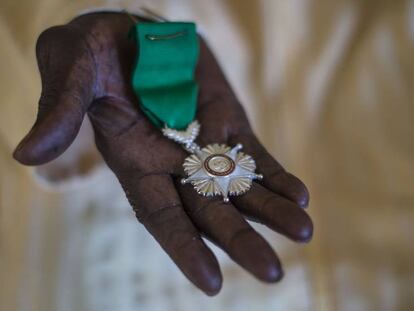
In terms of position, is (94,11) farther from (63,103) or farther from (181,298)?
(181,298)

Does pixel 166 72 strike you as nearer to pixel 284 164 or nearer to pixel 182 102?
pixel 182 102

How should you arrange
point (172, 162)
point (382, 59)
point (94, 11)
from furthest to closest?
1. point (382, 59)
2. point (94, 11)
3. point (172, 162)

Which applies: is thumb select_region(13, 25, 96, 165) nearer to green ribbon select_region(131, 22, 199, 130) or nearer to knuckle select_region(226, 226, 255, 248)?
green ribbon select_region(131, 22, 199, 130)

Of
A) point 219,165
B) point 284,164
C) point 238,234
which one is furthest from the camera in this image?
point 284,164

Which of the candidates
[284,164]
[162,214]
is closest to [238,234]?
[162,214]

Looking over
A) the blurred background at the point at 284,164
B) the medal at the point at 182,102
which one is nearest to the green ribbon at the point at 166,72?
→ the medal at the point at 182,102

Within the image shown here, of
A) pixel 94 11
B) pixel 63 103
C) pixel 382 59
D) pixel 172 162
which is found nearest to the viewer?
pixel 63 103

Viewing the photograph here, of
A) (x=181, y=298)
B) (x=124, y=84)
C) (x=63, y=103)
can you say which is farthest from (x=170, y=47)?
(x=181, y=298)
